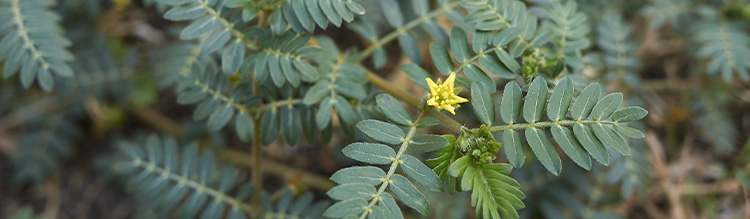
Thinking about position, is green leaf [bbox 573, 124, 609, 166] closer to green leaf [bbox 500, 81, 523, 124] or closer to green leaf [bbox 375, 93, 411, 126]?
green leaf [bbox 500, 81, 523, 124]

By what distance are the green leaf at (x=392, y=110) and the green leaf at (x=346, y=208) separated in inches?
11.7

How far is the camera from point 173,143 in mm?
2639

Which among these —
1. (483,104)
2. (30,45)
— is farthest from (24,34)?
(483,104)

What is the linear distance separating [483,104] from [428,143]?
0.67ft

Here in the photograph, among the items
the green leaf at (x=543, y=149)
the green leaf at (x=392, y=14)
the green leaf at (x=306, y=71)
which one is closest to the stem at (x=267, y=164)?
the green leaf at (x=392, y=14)

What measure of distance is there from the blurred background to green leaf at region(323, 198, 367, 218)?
1.06 metres

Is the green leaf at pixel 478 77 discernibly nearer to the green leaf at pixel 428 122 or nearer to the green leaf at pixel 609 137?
the green leaf at pixel 428 122

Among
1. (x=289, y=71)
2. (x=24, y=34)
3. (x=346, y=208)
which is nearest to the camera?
(x=346, y=208)

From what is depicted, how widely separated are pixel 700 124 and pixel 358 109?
2074 mm

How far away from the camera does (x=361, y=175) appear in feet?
5.61

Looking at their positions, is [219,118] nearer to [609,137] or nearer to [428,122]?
[428,122]

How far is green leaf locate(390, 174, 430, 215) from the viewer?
1.69m

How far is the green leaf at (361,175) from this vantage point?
1.68m

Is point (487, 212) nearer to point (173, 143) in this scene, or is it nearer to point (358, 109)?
point (358, 109)
